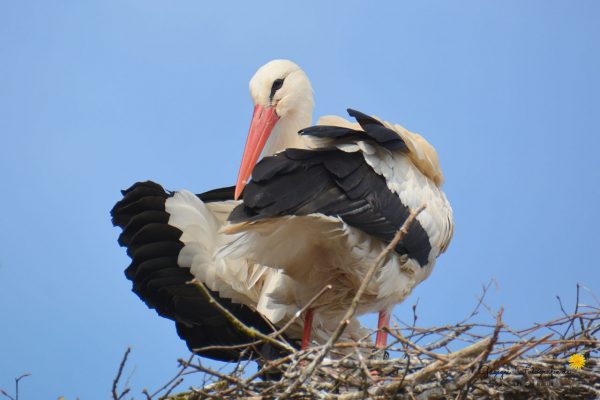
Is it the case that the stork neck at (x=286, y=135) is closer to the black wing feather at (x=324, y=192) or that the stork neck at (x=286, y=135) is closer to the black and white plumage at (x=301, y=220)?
the black and white plumage at (x=301, y=220)

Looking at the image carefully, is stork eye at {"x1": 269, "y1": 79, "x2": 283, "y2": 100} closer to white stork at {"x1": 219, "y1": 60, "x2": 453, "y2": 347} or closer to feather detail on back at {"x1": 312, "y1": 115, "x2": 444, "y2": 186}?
white stork at {"x1": 219, "y1": 60, "x2": 453, "y2": 347}

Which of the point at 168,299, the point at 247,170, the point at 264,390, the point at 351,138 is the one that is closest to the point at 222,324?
the point at 168,299

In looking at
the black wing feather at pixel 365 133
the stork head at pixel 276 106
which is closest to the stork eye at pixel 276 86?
the stork head at pixel 276 106

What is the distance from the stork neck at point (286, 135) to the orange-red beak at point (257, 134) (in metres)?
0.05

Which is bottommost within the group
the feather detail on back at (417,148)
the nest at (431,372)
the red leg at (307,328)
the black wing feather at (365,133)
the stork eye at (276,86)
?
the nest at (431,372)

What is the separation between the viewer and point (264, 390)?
4.32 m

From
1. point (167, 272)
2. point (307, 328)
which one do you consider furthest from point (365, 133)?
point (167, 272)

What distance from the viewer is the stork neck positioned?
6271 mm

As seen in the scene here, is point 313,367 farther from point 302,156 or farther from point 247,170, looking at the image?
point 247,170

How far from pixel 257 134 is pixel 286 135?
7.8 inches

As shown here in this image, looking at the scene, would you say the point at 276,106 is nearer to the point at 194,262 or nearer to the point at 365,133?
the point at 365,133

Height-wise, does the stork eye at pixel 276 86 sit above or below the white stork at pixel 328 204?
above

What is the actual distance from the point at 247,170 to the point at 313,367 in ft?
6.96

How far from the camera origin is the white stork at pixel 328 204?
5.16 metres
